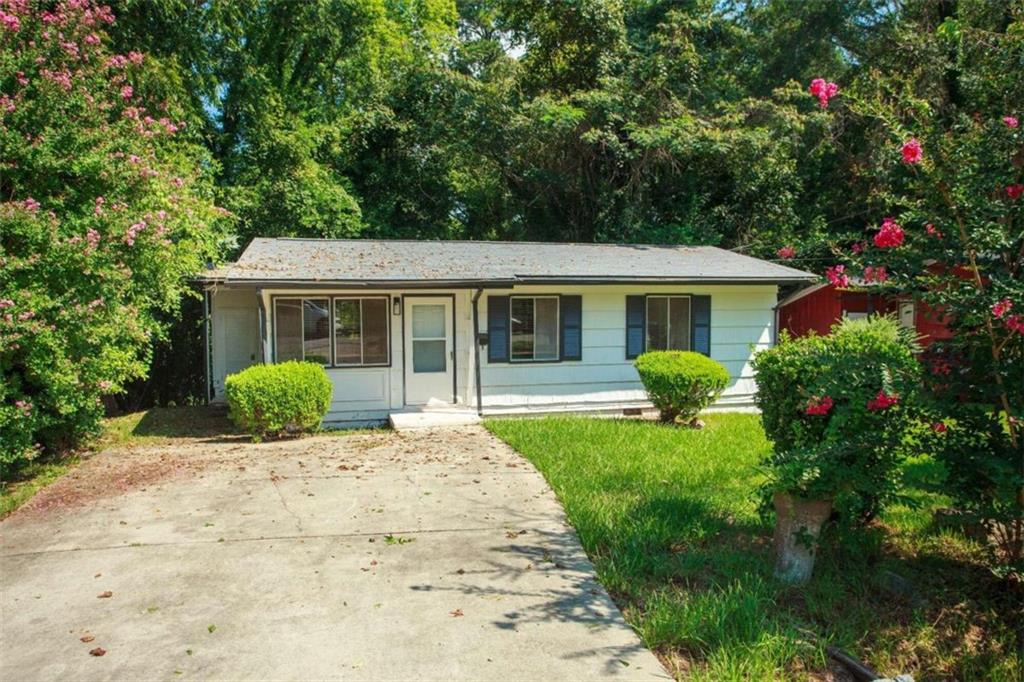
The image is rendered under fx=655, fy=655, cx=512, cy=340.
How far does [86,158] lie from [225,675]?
21.9 feet

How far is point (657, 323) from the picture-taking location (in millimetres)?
11914

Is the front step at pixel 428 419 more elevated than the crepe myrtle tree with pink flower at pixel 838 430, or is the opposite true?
the crepe myrtle tree with pink flower at pixel 838 430

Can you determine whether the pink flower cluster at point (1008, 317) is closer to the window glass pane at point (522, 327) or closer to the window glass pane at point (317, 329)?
the window glass pane at point (522, 327)

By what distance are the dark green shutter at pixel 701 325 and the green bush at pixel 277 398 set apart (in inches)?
260

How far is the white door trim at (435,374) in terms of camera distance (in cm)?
1091

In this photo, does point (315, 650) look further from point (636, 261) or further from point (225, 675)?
point (636, 261)

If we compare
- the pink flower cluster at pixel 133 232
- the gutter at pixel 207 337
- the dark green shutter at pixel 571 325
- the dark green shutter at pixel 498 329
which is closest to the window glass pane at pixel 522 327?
the dark green shutter at pixel 498 329

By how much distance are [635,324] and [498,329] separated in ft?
8.31

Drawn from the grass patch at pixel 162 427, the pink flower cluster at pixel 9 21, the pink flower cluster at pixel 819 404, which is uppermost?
the pink flower cluster at pixel 9 21

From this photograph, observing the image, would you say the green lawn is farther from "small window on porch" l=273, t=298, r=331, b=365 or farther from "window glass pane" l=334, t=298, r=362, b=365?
"small window on porch" l=273, t=298, r=331, b=365

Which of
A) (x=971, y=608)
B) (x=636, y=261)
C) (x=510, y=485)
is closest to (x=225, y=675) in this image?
(x=510, y=485)

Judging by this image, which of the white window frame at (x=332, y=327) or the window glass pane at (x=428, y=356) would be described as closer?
the white window frame at (x=332, y=327)

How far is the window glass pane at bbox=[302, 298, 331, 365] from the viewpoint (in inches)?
419

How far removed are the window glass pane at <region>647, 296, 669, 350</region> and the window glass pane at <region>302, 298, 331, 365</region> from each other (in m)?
5.60
